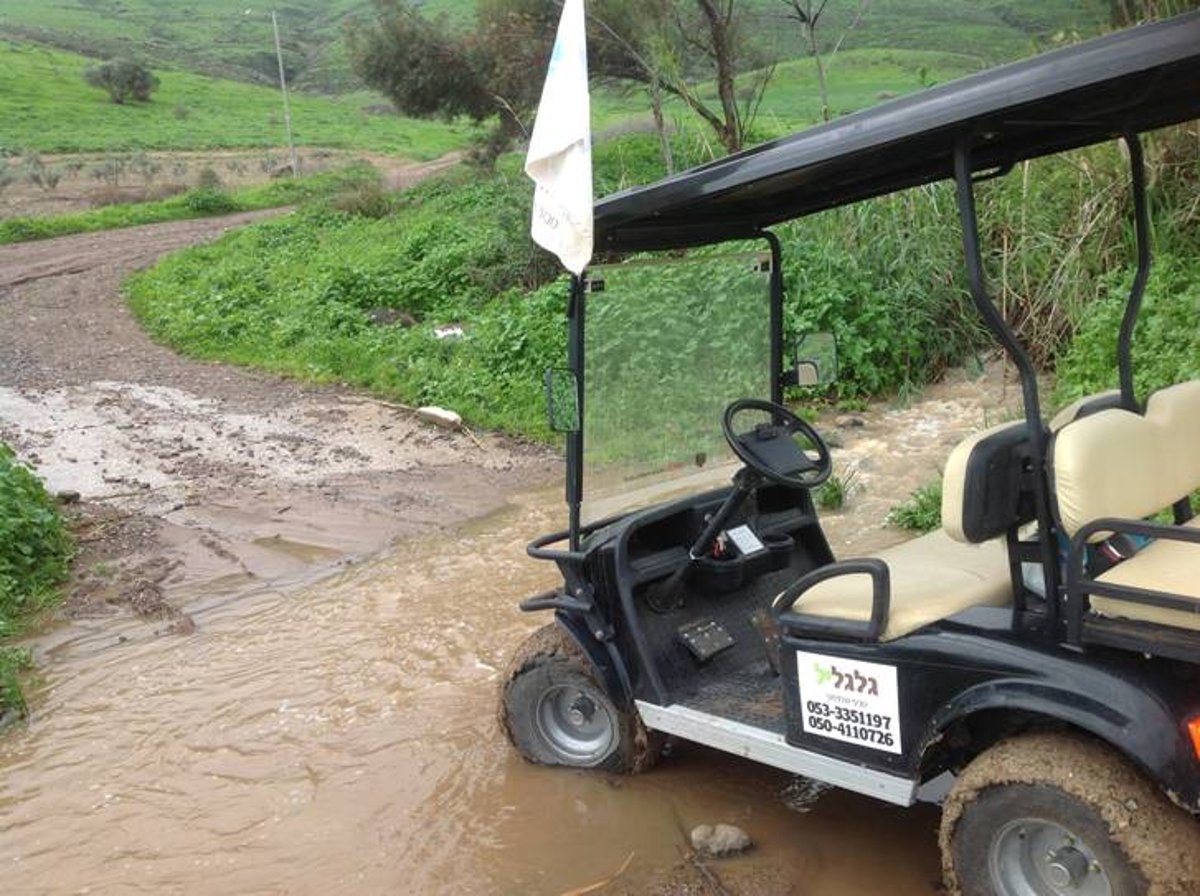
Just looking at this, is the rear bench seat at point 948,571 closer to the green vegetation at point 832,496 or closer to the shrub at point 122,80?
the green vegetation at point 832,496

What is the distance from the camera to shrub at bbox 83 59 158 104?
51625mm

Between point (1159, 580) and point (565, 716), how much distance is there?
2.09 meters

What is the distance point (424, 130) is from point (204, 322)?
3957 centimetres

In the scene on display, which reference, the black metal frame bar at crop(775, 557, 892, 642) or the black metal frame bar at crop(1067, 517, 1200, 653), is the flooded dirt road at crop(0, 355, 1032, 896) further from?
the black metal frame bar at crop(1067, 517, 1200, 653)

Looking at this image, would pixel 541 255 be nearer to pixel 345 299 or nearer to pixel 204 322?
pixel 345 299

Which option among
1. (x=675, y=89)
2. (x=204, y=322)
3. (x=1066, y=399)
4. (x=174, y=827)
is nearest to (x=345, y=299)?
(x=204, y=322)

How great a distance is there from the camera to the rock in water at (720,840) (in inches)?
136

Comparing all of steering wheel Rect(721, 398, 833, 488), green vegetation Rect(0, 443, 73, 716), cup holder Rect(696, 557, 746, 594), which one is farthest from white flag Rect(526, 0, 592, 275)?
green vegetation Rect(0, 443, 73, 716)

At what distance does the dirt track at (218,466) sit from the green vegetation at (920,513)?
9.08 feet

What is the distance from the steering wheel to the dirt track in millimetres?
3596

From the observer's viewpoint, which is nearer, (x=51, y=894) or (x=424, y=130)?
(x=51, y=894)

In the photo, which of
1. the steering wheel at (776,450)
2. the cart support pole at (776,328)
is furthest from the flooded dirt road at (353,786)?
the cart support pole at (776,328)

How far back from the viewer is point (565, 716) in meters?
4.00

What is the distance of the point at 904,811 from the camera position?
11.8 ft
